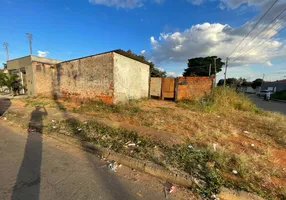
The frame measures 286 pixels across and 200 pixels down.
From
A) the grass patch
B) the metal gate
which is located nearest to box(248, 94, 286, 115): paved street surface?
the metal gate

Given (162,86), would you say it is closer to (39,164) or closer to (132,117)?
(132,117)

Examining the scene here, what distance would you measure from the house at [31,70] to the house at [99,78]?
0.08m

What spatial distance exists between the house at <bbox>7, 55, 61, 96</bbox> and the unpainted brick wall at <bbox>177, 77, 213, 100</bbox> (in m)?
10.3

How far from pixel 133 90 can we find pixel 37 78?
8.90m

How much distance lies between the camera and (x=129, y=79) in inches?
365

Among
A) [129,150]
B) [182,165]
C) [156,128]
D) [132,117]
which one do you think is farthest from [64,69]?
[182,165]

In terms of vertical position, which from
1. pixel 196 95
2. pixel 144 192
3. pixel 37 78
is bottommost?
pixel 144 192

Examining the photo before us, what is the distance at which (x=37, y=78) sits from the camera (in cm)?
1202

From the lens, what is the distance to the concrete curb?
2.19 meters

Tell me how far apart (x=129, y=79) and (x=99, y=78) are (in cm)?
203

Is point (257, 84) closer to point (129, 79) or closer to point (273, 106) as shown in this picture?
point (273, 106)

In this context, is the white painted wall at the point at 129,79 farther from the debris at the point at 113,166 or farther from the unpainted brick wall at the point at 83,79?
the debris at the point at 113,166

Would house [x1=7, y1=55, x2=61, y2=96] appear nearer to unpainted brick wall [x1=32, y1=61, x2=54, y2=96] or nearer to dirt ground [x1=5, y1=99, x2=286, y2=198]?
unpainted brick wall [x1=32, y1=61, x2=54, y2=96]

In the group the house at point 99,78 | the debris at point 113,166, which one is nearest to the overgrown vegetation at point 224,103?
the house at point 99,78
